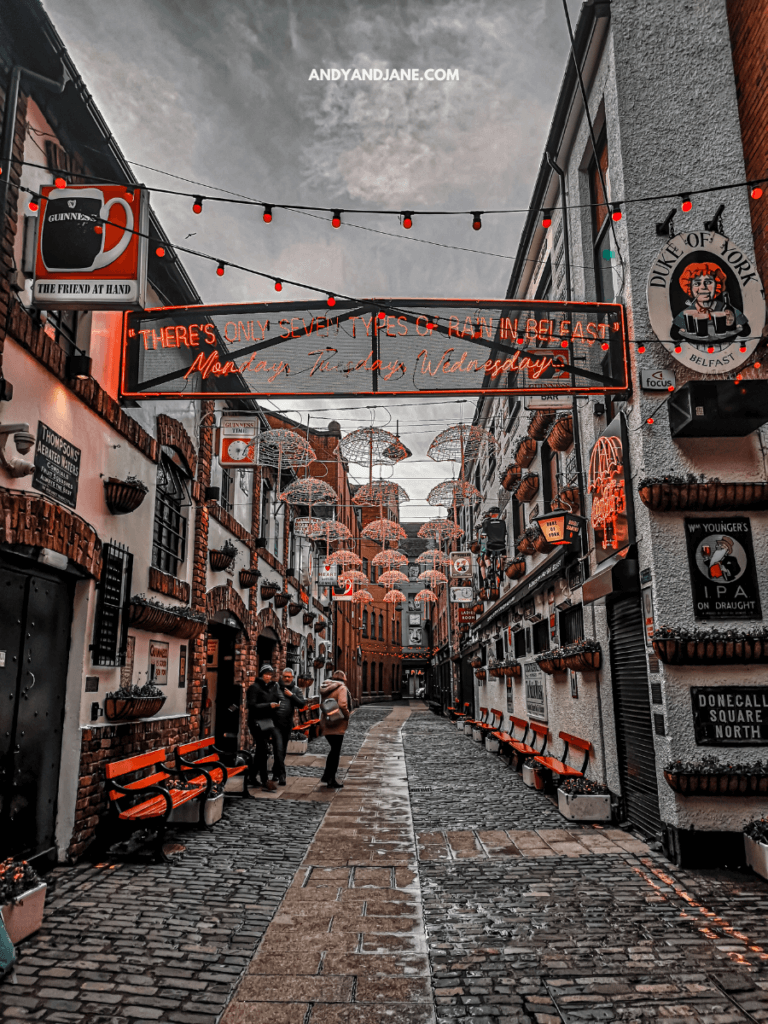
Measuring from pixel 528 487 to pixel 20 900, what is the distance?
11.2 metres

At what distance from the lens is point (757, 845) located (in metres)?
6.08

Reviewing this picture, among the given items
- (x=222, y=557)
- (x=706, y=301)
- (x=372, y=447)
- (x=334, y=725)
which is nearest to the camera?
(x=706, y=301)

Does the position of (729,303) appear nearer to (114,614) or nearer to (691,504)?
(691,504)

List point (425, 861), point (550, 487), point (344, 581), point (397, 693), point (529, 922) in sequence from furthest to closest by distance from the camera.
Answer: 1. point (397, 693)
2. point (344, 581)
3. point (550, 487)
4. point (425, 861)
5. point (529, 922)

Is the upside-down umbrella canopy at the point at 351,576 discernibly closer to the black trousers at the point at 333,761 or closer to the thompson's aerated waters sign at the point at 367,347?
the black trousers at the point at 333,761

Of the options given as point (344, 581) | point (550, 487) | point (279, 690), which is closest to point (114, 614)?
point (279, 690)

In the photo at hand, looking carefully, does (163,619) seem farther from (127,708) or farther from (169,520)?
(169,520)

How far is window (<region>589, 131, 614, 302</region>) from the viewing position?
30.5 feet

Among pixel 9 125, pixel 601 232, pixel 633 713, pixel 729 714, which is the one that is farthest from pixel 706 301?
pixel 9 125

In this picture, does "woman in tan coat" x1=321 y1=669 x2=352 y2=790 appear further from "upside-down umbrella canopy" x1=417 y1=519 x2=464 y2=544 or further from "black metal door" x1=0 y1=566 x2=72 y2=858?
"upside-down umbrella canopy" x1=417 y1=519 x2=464 y2=544

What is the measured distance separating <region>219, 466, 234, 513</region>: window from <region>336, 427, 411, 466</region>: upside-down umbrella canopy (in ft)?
7.91

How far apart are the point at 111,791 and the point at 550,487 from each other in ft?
29.7

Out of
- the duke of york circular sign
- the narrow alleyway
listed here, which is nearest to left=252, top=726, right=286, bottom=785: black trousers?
the narrow alleyway

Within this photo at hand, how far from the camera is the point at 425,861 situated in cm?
659
